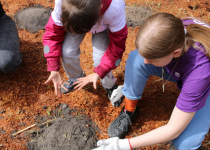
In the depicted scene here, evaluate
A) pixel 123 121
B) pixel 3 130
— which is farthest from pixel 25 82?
pixel 123 121

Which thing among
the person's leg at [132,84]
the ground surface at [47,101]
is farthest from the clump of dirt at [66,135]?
the person's leg at [132,84]

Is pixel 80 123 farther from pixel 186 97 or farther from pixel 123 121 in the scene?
pixel 186 97

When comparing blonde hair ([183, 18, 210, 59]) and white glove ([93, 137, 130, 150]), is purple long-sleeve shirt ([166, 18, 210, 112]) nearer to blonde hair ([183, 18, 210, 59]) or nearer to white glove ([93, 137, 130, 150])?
blonde hair ([183, 18, 210, 59])

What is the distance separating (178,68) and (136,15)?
1732mm

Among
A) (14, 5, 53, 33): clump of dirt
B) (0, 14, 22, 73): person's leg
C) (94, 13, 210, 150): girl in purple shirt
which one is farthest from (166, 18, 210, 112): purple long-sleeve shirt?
(14, 5, 53, 33): clump of dirt

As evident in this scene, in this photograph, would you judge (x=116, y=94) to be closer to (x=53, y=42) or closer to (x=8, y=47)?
(x=53, y=42)

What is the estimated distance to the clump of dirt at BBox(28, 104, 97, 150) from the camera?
1.44 meters

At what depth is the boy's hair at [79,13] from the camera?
0.96 m

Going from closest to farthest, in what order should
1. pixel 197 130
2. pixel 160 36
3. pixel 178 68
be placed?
pixel 160 36 → pixel 178 68 → pixel 197 130

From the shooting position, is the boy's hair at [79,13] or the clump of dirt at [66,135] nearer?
the boy's hair at [79,13]

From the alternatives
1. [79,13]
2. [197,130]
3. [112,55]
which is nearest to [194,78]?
[197,130]

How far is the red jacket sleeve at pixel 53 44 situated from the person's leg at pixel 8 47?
574 mm

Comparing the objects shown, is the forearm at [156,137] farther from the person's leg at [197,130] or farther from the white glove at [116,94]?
the white glove at [116,94]

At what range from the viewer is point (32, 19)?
252 centimetres
